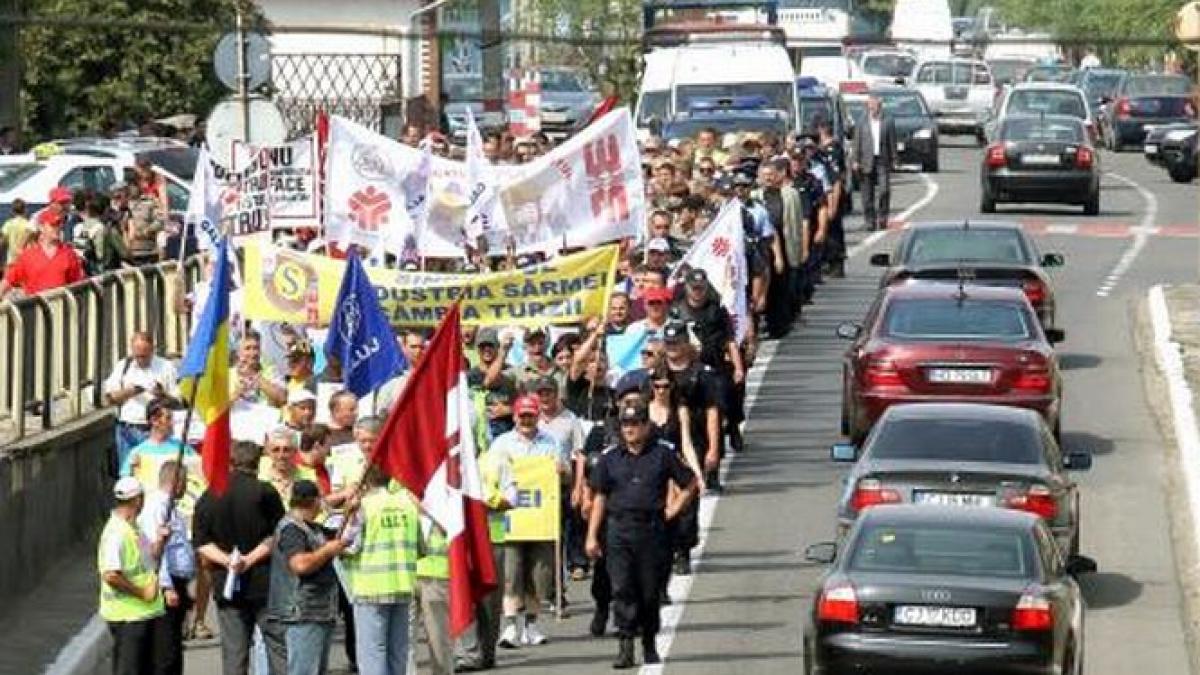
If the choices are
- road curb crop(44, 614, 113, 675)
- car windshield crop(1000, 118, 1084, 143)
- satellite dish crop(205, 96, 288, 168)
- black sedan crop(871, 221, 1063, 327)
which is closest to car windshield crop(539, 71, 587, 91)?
car windshield crop(1000, 118, 1084, 143)

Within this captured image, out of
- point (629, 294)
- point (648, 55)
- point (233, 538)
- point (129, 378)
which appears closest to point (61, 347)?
point (129, 378)

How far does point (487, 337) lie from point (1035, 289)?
29.7 feet

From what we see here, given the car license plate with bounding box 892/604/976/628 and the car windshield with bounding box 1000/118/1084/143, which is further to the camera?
the car windshield with bounding box 1000/118/1084/143

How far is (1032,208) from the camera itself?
5503 cm

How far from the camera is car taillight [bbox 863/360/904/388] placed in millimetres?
27000

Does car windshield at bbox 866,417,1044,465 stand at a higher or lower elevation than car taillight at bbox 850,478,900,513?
higher

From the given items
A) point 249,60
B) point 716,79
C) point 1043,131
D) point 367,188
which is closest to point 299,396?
point 367,188

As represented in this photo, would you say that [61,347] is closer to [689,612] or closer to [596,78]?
[689,612]

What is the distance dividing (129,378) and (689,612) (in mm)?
4294

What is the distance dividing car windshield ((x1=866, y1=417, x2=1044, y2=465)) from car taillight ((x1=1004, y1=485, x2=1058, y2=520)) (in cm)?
38

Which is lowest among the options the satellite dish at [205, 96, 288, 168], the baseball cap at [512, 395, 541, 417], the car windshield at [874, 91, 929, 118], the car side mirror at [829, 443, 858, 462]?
the car windshield at [874, 91, 929, 118]

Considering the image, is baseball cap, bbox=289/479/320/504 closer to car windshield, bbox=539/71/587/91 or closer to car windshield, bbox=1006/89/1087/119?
car windshield, bbox=1006/89/1087/119

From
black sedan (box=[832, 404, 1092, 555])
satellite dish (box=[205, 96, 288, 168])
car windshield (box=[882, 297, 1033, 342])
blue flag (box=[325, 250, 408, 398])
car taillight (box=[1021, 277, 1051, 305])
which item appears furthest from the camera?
car taillight (box=[1021, 277, 1051, 305])

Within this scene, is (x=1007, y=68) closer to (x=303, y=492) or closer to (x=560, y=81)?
(x=560, y=81)
